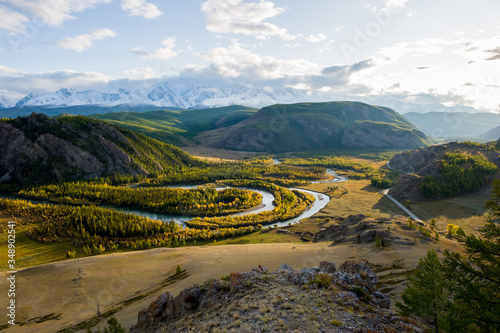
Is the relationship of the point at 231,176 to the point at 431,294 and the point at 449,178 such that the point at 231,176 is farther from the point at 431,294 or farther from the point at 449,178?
the point at 431,294

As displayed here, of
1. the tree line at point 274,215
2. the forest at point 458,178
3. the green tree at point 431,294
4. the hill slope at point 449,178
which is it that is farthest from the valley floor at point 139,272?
the forest at point 458,178

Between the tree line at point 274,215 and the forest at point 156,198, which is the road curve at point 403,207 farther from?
the forest at point 156,198

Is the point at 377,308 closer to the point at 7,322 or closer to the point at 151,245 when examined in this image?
the point at 7,322

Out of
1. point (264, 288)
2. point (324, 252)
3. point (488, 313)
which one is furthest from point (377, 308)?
point (324, 252)

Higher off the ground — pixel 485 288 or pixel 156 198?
pixel 485 288

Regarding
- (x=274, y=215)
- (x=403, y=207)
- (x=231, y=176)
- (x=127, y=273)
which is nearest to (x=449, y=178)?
(x=403, y=207)

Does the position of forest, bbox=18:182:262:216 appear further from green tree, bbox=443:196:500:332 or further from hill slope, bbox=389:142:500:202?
green tree, bbox=443:196:500:332
